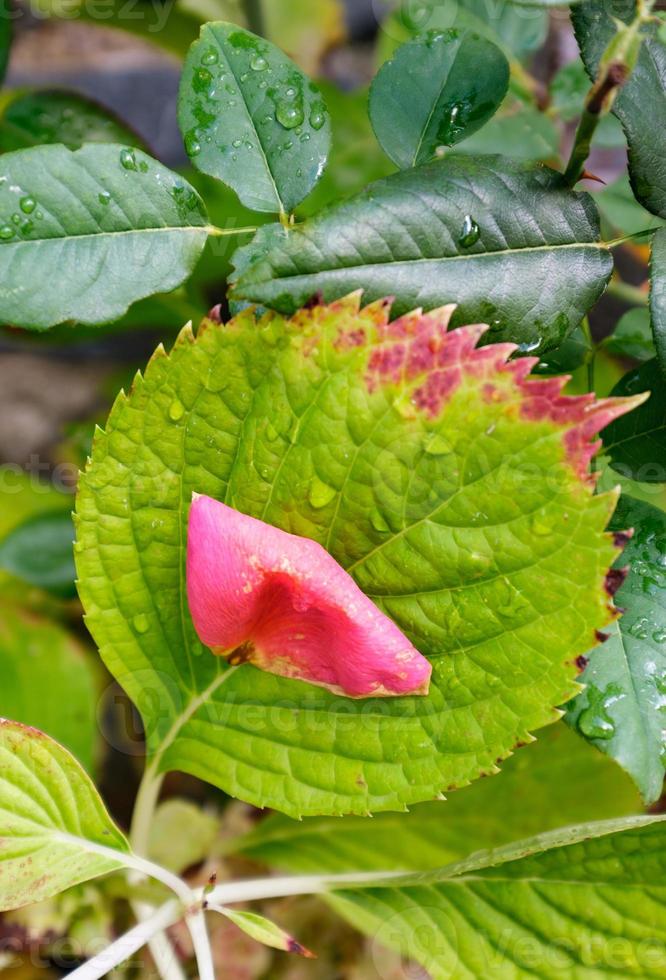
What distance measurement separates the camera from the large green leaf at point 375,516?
477 mm

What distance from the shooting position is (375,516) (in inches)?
20.5

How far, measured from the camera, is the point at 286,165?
538 millimetres

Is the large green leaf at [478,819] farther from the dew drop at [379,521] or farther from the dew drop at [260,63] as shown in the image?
the dew drop at [260,63]

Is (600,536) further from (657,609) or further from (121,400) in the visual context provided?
(121,400)

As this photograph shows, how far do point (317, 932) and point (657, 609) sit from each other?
618mm

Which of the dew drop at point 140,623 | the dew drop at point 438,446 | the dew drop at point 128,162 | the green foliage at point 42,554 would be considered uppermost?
the dew drop at point 128,162

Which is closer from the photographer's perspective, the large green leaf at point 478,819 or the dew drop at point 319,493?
the dew drop at point 319,493

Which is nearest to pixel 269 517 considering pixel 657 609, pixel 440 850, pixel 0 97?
pixel 657 609

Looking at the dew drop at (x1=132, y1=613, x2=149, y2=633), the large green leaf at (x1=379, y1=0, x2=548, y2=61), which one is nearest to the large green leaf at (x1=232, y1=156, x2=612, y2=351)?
the dew drop at (x1=132, y1=613, x2=149, y2=633)

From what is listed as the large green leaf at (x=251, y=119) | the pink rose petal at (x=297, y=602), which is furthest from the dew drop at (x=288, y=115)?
the pink rose petal at (x=297, y=602)

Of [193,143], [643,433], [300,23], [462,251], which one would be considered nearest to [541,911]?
[643,433]

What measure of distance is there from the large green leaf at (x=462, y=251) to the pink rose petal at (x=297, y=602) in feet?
0.41

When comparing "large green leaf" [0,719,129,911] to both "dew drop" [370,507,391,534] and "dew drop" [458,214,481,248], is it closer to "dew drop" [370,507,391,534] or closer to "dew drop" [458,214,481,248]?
"dew drop" [370,507,391,534]

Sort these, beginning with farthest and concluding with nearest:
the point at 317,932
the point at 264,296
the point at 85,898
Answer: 1. the point at 317,932
2. the point at 85,898
3. the point at 264,296
